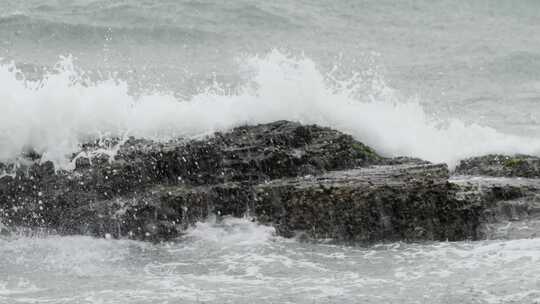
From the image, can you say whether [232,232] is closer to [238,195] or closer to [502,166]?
[238,195]

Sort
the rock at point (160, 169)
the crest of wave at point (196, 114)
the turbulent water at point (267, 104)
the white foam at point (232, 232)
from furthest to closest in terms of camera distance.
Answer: the crest of wave at point (196, 114), the rock at point (160, 169), the white foam at point (232, 232), the turbulent water at point (267, 104)

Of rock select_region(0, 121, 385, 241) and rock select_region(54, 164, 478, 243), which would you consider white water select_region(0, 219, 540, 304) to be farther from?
rock select_region(0, 121, 385, 241)

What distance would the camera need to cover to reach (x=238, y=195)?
7.84 metres

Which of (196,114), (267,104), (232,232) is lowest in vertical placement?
(232,232)

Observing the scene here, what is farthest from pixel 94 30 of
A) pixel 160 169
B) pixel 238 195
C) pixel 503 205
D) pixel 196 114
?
pixel 503 205

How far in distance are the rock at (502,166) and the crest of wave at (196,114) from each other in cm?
65

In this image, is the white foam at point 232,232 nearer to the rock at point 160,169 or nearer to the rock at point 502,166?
the rock at point 160,169

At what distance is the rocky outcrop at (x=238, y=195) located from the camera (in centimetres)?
755

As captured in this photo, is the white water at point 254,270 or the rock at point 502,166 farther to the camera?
the rock at point 502,166

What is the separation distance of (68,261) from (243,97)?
3091 millimetres

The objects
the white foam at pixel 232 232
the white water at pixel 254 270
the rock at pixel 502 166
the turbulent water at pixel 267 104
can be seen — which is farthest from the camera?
the rock at pixel 502 166

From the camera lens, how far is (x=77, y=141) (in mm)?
8398

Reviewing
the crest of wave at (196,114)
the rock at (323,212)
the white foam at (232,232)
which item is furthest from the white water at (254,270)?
the crest of wave at (196,114)

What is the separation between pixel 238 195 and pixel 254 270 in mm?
1216
